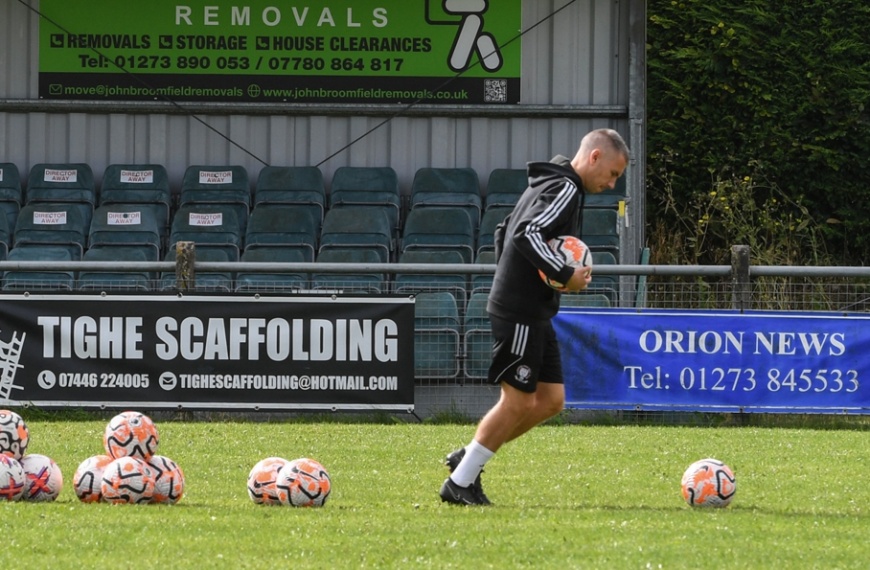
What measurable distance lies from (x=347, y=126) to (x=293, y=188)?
4.44 feet

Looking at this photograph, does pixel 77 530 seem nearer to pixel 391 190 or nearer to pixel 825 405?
pixel 825 405

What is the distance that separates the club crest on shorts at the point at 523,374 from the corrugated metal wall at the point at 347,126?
1120 cm

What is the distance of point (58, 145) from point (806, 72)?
38.2 feet

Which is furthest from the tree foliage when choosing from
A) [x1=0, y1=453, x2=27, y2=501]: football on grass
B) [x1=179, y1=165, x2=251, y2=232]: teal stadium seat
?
[x1=0, y1=453, x2=27, y2=501]: football on grass

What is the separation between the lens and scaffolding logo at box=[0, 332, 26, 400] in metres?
13.0

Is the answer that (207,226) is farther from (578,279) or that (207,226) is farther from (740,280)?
(578,279)

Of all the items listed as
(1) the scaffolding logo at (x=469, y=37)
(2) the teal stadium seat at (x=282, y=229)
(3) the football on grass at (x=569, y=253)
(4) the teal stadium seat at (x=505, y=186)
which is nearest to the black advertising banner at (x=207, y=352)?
(2) the teal stadium seat at (x=282, y=229)

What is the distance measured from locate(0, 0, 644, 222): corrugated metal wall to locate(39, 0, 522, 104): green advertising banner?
238 millimetres

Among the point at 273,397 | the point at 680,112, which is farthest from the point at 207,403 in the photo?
the point at 680,112

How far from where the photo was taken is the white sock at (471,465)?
7.30 metres

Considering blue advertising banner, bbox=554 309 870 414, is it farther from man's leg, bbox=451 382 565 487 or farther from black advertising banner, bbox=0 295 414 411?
man's leg, bbox=451 382 565 487

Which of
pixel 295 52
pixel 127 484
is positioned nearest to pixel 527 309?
pixel 127 484

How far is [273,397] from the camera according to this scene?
42.5 feet

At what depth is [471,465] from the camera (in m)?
7.30
